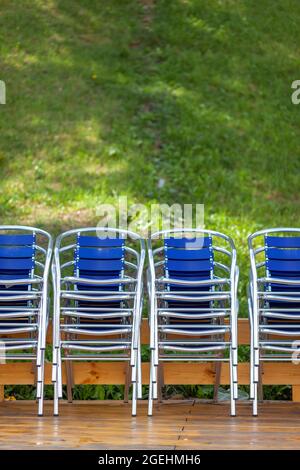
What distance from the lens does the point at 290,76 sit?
48.3 ft

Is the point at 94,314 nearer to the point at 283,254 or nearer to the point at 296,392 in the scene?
the point at 283,254

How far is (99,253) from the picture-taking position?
Answer: 23.6 feet

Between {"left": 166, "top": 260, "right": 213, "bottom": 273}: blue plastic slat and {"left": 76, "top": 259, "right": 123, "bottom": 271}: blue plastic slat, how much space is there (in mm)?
381

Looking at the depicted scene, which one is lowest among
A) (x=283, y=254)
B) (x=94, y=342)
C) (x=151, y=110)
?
(x=94, y=342)

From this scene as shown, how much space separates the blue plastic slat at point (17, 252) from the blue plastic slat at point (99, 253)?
364 millimetres

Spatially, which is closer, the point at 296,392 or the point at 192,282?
the point at 192,282

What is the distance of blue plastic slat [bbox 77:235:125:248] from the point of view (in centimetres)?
729

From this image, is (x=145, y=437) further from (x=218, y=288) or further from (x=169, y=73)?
(x=169, y=73)

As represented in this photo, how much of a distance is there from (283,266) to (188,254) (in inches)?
28.4

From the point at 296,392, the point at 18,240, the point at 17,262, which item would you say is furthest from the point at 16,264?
the point at 296,392

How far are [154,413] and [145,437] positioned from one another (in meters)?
1.12

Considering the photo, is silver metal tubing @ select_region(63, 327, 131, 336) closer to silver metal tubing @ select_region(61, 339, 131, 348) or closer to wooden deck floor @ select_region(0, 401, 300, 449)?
silver metal tubing @ select_region(61, 339, 131, 348)

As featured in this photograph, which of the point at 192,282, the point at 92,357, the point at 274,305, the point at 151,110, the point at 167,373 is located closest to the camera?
the point at 92,357

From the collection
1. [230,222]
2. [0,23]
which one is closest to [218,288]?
[230,222]
